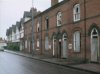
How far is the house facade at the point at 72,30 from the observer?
1006 inches

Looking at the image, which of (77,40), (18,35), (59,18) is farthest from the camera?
(18,35)

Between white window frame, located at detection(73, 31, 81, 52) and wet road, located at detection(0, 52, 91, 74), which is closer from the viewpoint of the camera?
wet road, located at detection(0, 52, 91, 74)

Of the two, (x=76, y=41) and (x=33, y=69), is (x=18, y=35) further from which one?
(x=33, y=69)

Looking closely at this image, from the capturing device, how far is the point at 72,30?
30.5 m

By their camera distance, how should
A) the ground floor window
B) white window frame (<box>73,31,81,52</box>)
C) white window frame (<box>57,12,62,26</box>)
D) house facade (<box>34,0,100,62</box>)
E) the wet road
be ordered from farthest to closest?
1. white window frame (<box>57,12,62,26</box>)
2. the ground floor window
3. white window frame (<box>73,31,81,52</box>)
4. house facade (<box>34,0,100,62</box>)
5. the wet road

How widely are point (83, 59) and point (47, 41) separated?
48.2ft

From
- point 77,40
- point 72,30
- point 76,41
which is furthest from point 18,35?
point 77,40

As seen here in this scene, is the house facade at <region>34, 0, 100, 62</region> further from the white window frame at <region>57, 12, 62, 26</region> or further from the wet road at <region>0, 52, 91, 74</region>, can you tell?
the wet road at <region>0, 52, 91, 74</region>

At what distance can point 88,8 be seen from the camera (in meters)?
26.6

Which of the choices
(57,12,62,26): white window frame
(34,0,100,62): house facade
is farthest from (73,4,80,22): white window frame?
(57,12,62,26): white window frame

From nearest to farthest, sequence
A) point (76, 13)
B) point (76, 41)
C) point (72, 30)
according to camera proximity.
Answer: point (76, 41) → point (76, 13) → point (72, 30)

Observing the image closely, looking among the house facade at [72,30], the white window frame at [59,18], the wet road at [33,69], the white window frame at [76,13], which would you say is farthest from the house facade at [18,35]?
the wet road at [33,69]

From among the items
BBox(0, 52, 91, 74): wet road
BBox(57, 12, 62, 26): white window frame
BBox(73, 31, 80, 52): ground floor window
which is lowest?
BBox(0, 52, 91, 74): wet road

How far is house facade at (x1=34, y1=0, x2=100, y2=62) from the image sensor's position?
1006 inches
